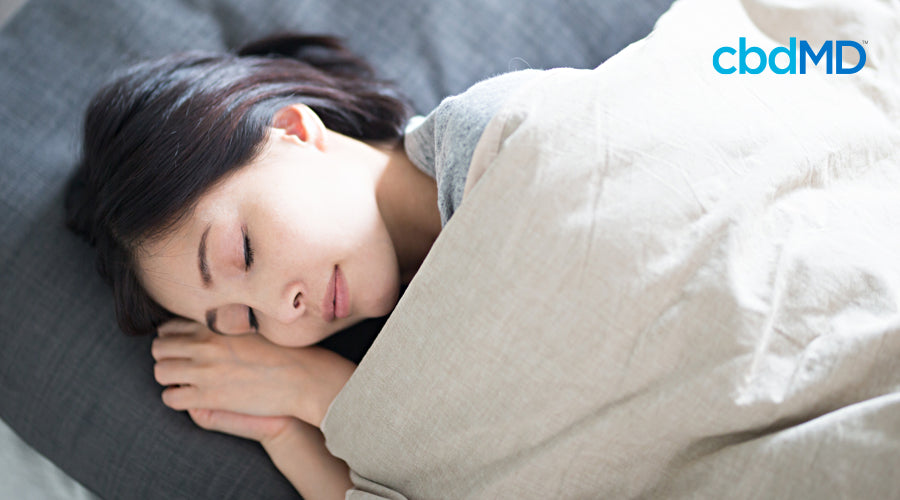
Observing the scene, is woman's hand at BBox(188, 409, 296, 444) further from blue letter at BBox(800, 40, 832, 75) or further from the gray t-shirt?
blue letter at BBox(800, 40, 832, 75)

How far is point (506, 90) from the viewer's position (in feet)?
2.74

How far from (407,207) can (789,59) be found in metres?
0.58

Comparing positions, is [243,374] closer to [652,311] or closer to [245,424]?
[245,424]

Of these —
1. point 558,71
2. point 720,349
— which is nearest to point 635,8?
point 558,71

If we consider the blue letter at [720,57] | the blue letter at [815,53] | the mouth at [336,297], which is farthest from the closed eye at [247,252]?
the blue letter at [815,53]

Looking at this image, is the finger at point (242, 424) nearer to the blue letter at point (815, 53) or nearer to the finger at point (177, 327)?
the finger at point (177, 327)

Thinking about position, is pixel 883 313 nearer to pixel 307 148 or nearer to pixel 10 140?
pixel 307 148

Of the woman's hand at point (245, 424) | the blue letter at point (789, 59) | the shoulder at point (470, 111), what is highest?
the blue letter at point (789, 59)

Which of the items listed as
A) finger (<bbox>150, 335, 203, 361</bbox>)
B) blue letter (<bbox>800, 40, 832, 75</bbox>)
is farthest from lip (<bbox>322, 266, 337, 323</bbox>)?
blue letter (<bbox>800, 40, 832, 75</bbox>)

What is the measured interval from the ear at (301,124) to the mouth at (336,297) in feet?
0.65

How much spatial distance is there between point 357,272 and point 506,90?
0.31 meters

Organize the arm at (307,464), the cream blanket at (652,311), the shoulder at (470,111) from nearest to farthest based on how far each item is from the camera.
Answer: the cream blanket at (652,311)
the shoulder at (470,111)
the arm at (307,464)

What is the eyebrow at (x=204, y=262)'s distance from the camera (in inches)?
33.9

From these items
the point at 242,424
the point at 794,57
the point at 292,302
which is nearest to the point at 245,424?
the point at 242,424
